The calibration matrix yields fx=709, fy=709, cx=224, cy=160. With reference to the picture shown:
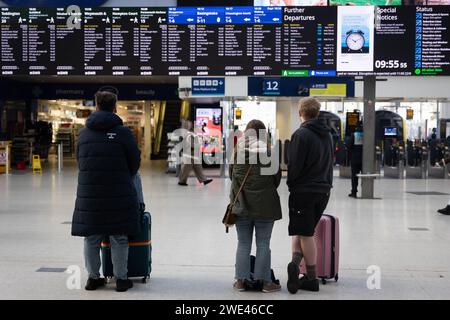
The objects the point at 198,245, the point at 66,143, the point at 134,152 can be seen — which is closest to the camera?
the point at 134,152

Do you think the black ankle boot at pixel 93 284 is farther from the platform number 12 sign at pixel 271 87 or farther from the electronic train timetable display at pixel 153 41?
the platform number 12 sign at pixel 271 87

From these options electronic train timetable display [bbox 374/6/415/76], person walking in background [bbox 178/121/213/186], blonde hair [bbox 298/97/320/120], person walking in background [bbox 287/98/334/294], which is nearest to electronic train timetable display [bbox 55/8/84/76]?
person walking in background [bbox 178/121/213/186]

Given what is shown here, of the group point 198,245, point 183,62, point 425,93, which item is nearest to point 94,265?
point 198,245

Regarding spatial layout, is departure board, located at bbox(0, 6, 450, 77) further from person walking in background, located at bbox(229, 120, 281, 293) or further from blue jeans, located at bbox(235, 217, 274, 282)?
blue jeans, located at bbox(235, 217, 274, 282)

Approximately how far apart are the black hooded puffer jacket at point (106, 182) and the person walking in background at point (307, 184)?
1.27 metres

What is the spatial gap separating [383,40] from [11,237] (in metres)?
7.84

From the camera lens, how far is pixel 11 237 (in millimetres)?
8531

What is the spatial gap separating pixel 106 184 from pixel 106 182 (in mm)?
16

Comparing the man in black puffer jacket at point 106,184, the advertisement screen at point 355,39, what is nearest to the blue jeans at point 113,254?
A: the man in black puffer jacket at point 106,184

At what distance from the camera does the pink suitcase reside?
6031 mm

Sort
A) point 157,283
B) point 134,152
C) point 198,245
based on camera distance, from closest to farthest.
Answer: point 134,152 → point 157,283 → point 198,245

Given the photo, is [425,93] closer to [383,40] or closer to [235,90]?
[235,90]

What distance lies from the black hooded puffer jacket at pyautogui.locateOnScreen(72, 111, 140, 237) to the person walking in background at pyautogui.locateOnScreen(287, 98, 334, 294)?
1.27m

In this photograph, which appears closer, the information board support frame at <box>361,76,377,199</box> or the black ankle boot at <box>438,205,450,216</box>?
the black ankle boot at <box>438,205,450,216</box>
